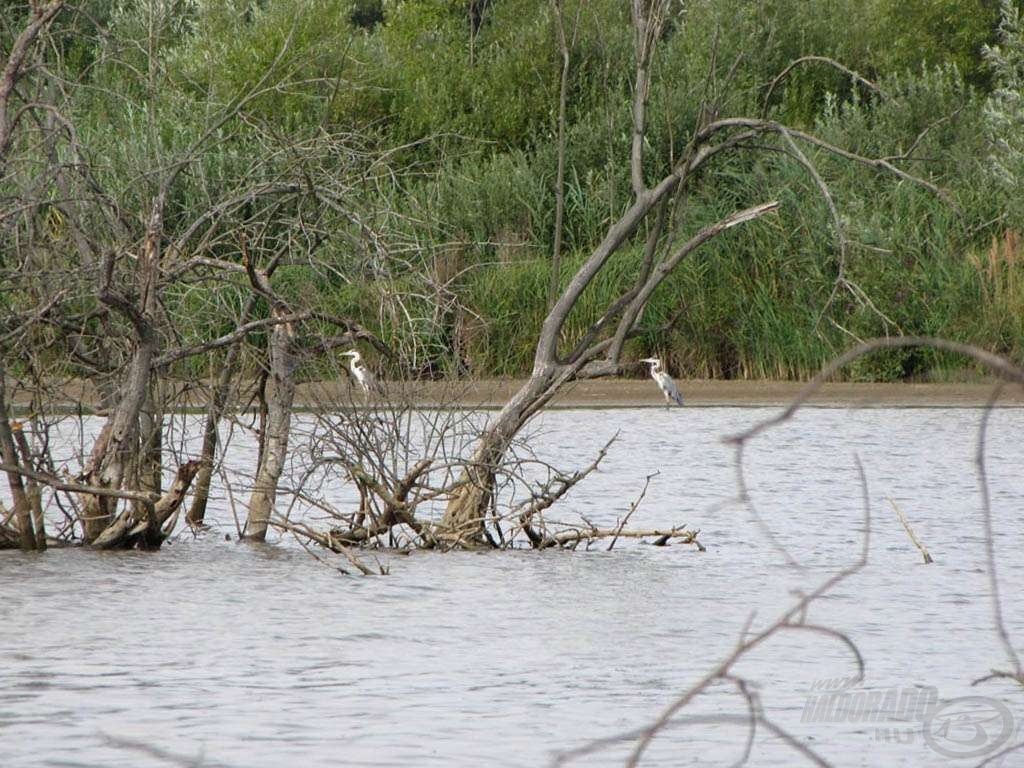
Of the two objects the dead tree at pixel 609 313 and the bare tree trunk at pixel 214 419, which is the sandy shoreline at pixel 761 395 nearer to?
the bare tree trunk at pixel 214 419

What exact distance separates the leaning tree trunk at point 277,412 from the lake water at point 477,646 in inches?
17.5

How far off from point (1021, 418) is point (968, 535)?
9208 millimetres

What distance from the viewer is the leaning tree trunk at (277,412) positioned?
973 centimetres

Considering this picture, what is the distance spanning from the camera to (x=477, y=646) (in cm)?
771

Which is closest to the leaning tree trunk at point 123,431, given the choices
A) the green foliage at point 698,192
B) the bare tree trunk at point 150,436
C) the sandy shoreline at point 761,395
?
the bare tree trunk at point 150,436

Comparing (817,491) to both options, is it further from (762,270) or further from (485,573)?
(762,270)

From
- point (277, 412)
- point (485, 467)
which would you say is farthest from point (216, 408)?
point (485, 467)

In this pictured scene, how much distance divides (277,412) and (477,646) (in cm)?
263

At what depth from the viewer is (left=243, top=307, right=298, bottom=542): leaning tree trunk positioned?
9727 millimetres

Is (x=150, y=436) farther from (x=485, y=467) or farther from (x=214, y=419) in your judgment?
(x=485, y=467)

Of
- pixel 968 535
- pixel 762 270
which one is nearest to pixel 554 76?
pixel 762 270

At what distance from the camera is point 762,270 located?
21453mm

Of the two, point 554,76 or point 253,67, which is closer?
point 253,67

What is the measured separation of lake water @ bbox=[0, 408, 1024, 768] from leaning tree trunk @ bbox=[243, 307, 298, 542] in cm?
44
